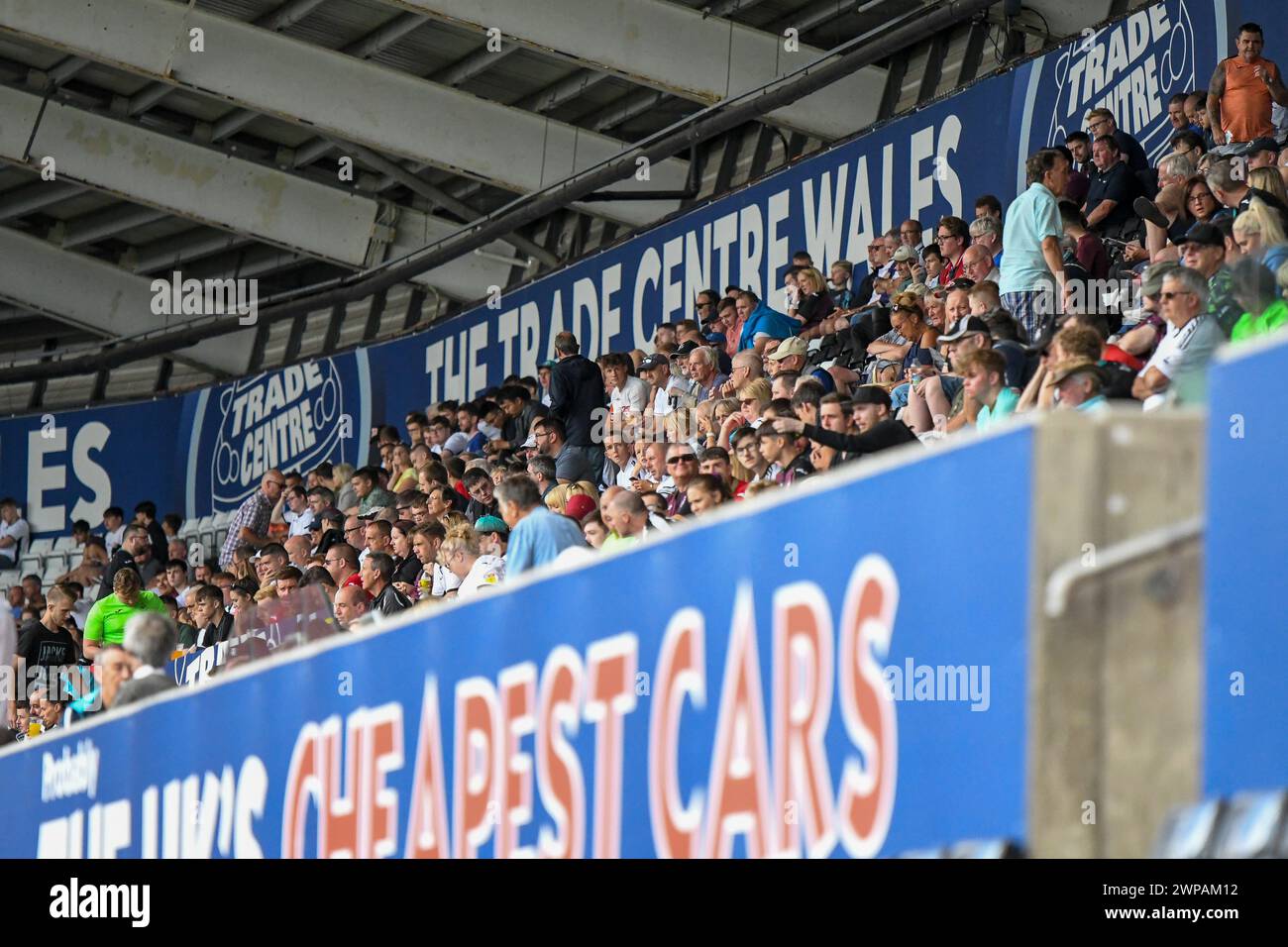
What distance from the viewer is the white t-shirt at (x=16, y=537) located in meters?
19.1

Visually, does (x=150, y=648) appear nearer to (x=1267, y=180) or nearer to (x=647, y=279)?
(x=1267, y=180)

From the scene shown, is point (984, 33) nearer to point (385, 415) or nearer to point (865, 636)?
point (385, 415)

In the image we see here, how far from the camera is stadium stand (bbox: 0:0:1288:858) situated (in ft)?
15.5

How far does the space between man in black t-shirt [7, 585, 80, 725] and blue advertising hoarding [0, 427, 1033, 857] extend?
7.46 meters

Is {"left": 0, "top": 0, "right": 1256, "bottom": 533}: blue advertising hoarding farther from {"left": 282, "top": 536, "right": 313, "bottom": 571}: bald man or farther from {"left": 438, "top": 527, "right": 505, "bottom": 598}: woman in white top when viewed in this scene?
{"left": 438, "top": 527, "right": 505, "bottom": 598}: woman in white top

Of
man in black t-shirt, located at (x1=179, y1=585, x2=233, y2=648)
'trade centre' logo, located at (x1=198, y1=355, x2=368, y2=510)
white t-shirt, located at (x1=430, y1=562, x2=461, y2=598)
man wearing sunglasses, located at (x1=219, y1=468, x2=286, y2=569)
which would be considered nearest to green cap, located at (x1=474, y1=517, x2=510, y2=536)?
white t-shirt, located at (x1=430, y1=562, x2=461, y2=598)

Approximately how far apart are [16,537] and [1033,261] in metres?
12.9

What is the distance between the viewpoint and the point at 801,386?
867 cm

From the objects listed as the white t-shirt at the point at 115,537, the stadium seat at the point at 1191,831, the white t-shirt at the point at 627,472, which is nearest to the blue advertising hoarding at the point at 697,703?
the stadium seat at the point at 1191,831

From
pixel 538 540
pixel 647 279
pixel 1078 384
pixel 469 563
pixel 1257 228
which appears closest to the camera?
pixel 1078 384

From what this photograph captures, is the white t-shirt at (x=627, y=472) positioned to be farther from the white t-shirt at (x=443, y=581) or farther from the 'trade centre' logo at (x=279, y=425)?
the 'trade centre' logo at (x=279, y=425)

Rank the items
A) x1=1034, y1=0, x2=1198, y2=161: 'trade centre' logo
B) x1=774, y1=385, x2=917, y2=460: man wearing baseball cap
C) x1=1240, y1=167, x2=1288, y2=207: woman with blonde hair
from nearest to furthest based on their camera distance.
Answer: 1. x1=774, y1=385, x2=917, y2=460: man wearing baseball cap
2. x1=1240, y1=167, x2=1288, y2=207: woman with blonde hair
3. x1=1034, y1=0, x2=1198, y2=161: 'trade centre' logo

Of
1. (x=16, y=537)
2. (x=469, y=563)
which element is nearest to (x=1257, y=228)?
(x=469, y=563)
